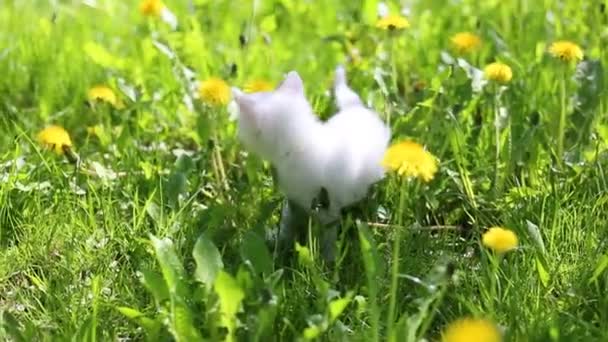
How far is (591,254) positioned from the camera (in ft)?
5.16

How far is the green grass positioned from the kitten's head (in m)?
0.15

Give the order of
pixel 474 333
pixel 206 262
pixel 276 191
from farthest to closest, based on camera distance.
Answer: pixel 276 191
pixel 206 262
pixel 474 333

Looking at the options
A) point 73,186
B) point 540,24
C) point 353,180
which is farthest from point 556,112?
point 73,186

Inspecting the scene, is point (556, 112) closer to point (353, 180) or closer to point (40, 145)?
point (353, 180)

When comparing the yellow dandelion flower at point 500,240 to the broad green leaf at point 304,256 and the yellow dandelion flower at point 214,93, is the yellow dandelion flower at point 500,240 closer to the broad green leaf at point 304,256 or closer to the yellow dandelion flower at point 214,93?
the broad green leaf at point 304,256

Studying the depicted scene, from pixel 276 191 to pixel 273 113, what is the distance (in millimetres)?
288

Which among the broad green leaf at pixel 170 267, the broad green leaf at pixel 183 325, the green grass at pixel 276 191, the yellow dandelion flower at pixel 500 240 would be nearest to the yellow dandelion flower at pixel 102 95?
the green grass at pixel 276 191

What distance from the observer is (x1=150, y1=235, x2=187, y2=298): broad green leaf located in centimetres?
141

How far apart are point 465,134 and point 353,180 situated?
1.71 feet

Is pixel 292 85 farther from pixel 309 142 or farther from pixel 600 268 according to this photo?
pixel 600 268

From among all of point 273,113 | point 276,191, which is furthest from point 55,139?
point 273,113

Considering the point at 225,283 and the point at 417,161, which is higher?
the point at 417,161

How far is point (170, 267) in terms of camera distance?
143 centimetres

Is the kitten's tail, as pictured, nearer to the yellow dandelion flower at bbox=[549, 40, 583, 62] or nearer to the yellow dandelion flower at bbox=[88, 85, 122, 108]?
the yellow dandelion flower at bbox=[549, 40, 583, 62]
